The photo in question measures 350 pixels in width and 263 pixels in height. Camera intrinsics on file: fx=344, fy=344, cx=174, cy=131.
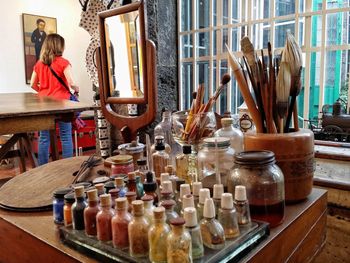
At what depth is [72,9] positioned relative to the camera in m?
5.69

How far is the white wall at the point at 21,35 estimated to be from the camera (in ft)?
16.1

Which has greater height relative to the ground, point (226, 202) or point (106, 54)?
point (106, 54)

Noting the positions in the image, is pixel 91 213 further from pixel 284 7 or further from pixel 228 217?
pixel 284 7

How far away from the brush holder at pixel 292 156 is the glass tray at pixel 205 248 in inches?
7.8

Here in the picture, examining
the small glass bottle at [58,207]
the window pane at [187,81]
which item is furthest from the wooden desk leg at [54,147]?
the small glass bottle at [58,207]

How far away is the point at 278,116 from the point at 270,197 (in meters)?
0.24

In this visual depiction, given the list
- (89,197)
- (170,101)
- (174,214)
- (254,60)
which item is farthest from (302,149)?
(170,101)

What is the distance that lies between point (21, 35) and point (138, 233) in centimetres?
521

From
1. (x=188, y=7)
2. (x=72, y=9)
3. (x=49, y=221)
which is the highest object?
(x=72, y=9)

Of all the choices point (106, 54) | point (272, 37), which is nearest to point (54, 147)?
point (106, 54)

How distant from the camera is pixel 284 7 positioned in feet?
7.34

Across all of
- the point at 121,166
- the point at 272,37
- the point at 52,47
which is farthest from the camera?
the point at 52,47

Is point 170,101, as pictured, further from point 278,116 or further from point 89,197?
point 89,197

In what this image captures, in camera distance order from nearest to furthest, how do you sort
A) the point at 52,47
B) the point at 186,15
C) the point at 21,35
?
the point at 186,15, the point at 52,47, the point at 21,35
